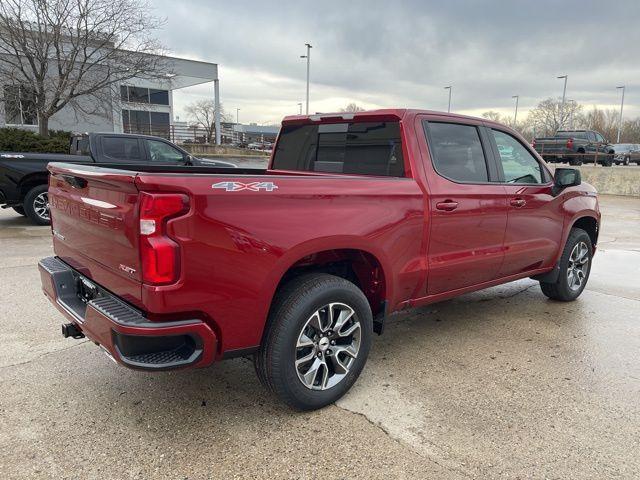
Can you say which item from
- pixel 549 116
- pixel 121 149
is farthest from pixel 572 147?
pixel 549 116

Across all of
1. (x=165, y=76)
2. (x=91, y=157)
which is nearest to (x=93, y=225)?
(x=91, y=157)

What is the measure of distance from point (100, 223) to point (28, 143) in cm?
1524

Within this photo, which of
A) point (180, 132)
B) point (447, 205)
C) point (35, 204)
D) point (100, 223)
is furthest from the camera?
point (180, 132)

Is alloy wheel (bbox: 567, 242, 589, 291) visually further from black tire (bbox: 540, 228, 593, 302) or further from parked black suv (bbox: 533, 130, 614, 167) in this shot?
parked black suv (bbox: 533, 130, 614, 167)

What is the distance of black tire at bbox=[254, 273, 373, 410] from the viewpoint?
2.69 meters

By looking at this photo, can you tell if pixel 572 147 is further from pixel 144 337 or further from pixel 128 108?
pixel 144 337

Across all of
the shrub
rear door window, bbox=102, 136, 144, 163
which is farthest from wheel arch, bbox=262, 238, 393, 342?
the shrub

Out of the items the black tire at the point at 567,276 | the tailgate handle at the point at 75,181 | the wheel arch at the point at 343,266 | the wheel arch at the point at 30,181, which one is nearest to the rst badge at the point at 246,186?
the wheel arch at the point at 343,266

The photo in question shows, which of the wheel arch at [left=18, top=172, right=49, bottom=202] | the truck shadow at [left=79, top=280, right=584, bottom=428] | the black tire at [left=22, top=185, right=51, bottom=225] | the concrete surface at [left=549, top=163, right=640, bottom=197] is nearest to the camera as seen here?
the truck shadow at [left=79, top=280, right=584, bottom=428]

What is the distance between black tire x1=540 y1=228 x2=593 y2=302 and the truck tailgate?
14.3ft

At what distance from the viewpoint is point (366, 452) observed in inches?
102

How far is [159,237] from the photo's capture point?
2248 millimetres

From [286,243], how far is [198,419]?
121cm

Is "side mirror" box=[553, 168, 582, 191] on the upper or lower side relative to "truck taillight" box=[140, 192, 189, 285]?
upper
